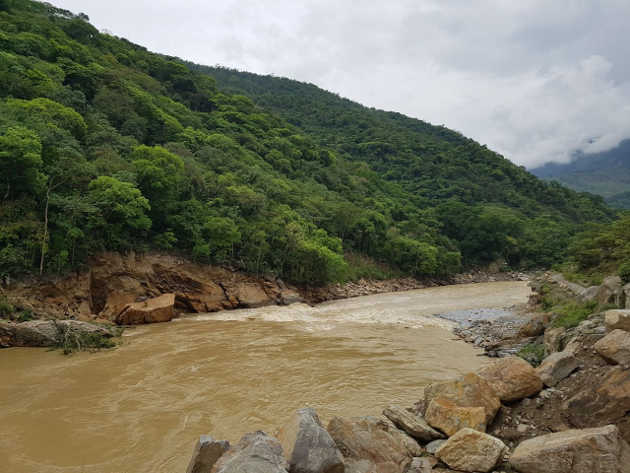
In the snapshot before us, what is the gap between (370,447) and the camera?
17.7 ft

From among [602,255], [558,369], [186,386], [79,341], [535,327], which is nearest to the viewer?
→ [558,369]

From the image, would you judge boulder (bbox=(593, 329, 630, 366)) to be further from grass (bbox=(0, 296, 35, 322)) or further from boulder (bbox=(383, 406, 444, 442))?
grass (bbox=(0, 296, 35, 322))

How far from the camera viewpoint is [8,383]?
36.0 ft

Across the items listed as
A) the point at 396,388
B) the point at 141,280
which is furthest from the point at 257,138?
the point at 396,388

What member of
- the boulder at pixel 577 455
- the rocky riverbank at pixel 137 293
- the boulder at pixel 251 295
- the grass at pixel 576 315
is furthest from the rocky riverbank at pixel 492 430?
the boulder at pixel 251 295

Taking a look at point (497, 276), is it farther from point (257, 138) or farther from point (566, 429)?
point (566, 429)

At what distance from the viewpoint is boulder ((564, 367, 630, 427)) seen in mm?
5145

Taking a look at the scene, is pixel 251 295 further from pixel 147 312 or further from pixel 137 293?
pixel 147 312

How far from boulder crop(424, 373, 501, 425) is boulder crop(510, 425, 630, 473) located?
1215mm

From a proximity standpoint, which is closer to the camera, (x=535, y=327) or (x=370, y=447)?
(x=370, y=447)

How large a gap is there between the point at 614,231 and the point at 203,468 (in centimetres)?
2567

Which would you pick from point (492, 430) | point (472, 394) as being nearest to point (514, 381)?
point (472, 394)

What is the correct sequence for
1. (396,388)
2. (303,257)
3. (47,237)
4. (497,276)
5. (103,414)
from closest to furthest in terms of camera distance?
1. (103,414)
2. (396,388)
3. (47,237)
4. (303,257)
5. (497,276)

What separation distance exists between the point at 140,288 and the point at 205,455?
72.4 feet
